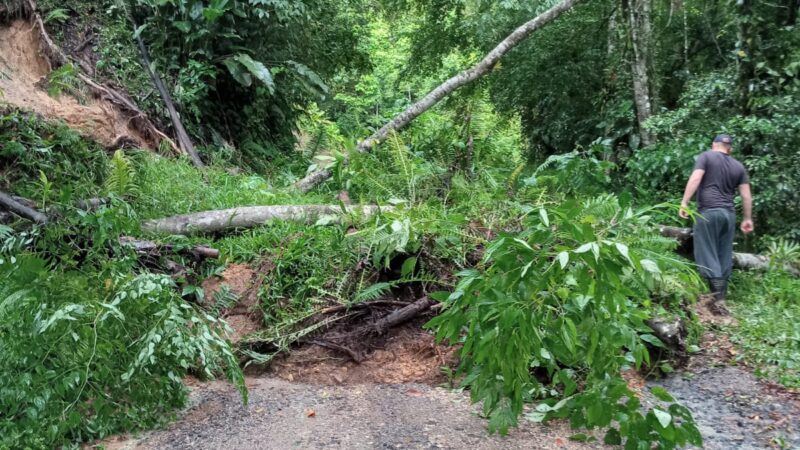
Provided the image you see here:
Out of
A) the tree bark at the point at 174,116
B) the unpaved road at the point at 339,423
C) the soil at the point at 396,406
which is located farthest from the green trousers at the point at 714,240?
the tree bark at the point at 174,116

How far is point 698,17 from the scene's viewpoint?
38.5ft

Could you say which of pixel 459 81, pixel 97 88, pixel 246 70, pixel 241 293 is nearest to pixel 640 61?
pixel 459 81

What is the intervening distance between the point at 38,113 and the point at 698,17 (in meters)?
11.4

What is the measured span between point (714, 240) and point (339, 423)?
446 cm

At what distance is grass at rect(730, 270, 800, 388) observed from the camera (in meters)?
4.51

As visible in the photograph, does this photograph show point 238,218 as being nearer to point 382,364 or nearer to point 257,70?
point 382,364

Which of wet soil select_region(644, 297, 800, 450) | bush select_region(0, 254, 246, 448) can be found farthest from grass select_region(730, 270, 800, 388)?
bush select_region(0, 254, 246, 448)

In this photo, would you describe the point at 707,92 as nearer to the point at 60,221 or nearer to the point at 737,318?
the point at 737,318

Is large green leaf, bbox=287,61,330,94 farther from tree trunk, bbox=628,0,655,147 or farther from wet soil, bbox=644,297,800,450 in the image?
wet soil, bbox=644,297,800,450

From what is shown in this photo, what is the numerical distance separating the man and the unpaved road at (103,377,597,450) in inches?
135

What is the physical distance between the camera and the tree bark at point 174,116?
907 cm

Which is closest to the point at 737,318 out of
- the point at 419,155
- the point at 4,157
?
the point at 419,155

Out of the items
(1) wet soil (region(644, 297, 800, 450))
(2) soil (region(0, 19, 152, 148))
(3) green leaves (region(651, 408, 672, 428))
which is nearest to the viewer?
(3) green leaves (region(651, 408, 672, 428))

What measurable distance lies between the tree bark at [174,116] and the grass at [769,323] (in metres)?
7.07
